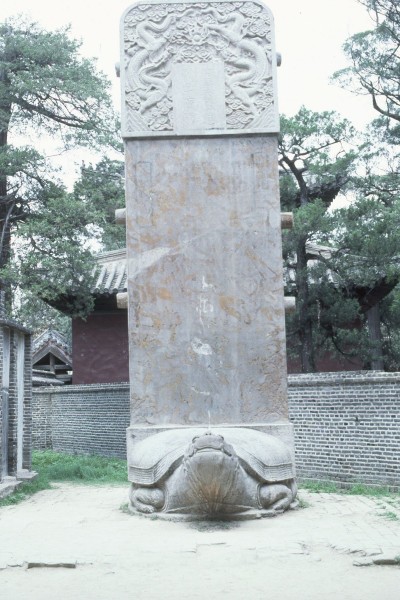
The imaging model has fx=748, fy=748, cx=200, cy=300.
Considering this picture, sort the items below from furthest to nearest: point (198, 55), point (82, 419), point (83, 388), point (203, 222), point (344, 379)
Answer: point (82, 419) < point (83, 388) < point (344, 379) < point (198, 55) < point (203, 222)

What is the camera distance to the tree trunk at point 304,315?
40.7ft

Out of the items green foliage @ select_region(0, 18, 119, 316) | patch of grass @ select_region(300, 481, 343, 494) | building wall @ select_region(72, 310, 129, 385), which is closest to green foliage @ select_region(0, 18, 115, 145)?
green foliage @ select_region(0, 18, 119, 316)

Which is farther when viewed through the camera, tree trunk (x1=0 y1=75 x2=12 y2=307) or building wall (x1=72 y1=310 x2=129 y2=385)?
building wall (x1=72 y1=310 x2=129 y2=385)

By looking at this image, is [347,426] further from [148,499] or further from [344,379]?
[148,499]

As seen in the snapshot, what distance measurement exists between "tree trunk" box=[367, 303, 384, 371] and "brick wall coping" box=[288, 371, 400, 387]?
10.0 ft

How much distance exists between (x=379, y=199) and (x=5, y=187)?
21.4ft

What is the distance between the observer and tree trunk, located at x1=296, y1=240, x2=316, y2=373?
489 inches

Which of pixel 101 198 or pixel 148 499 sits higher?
pixel 101 198

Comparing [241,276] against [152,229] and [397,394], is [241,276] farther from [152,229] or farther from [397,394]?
[397,394]

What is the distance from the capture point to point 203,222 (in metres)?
7.54

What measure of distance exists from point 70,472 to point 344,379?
4399 millimetres

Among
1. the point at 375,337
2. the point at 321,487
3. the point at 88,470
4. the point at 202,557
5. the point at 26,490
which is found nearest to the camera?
the point at 202,557

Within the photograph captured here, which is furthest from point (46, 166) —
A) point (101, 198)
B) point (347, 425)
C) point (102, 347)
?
point (347, 425)

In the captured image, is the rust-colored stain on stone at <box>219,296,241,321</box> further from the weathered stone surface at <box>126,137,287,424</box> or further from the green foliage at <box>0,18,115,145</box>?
the green foliage at <box>0,18,115,145</box>
